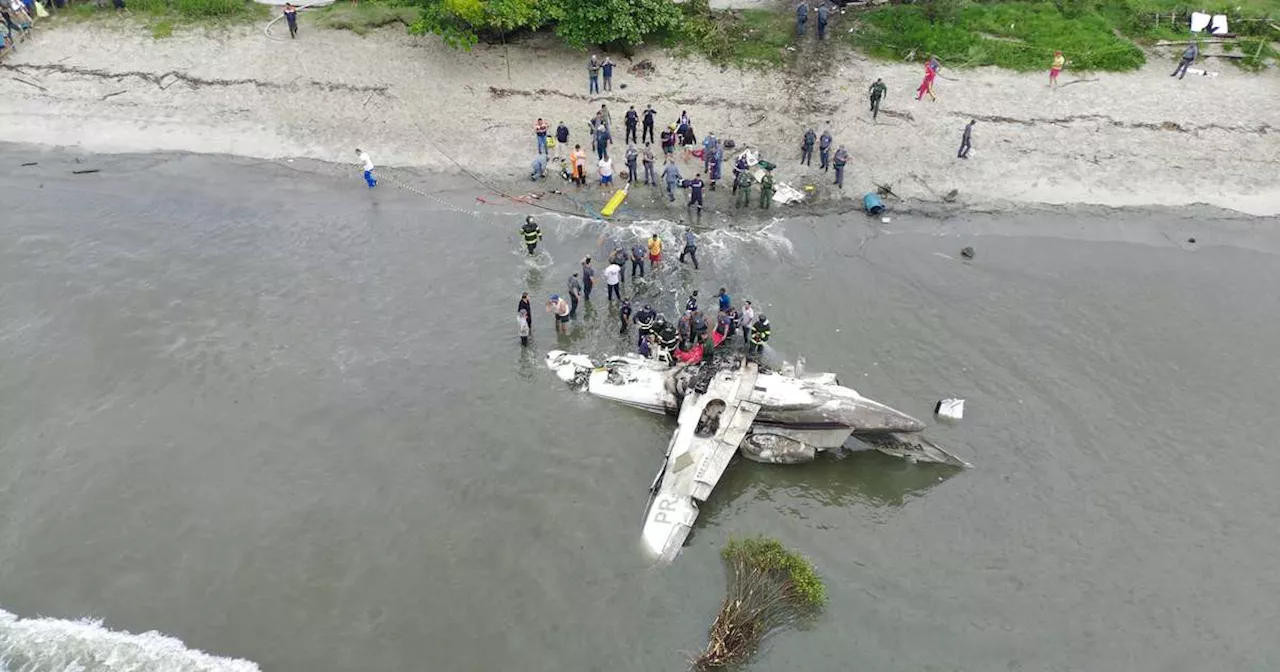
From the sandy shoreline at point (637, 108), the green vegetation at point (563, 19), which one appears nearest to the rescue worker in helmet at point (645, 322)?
the sandy shoreline at point (637, 108)

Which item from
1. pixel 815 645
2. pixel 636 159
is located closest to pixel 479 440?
pixel 815 645

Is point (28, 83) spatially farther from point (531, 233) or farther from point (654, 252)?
point (654, 252)

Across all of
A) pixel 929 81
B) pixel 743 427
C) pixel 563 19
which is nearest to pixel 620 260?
pixel 743 427

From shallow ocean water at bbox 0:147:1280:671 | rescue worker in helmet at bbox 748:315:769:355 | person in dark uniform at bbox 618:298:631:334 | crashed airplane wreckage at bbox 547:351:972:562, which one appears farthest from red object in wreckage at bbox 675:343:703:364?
person in dark uniform at bbox 618:298:631:334

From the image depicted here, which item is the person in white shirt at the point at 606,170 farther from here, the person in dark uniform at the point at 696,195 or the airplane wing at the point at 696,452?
the airplane wing at the point at 696,452

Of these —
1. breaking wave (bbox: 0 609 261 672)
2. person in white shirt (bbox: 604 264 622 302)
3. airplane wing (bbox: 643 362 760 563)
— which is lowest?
breaking wave (bbox: 0 609 261 672)

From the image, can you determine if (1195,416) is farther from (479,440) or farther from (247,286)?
(247,286)

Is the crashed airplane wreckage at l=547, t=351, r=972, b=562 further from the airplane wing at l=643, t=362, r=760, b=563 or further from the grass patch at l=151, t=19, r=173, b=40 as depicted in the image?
the grass patch at l=151, t=19, r=173, b=40
